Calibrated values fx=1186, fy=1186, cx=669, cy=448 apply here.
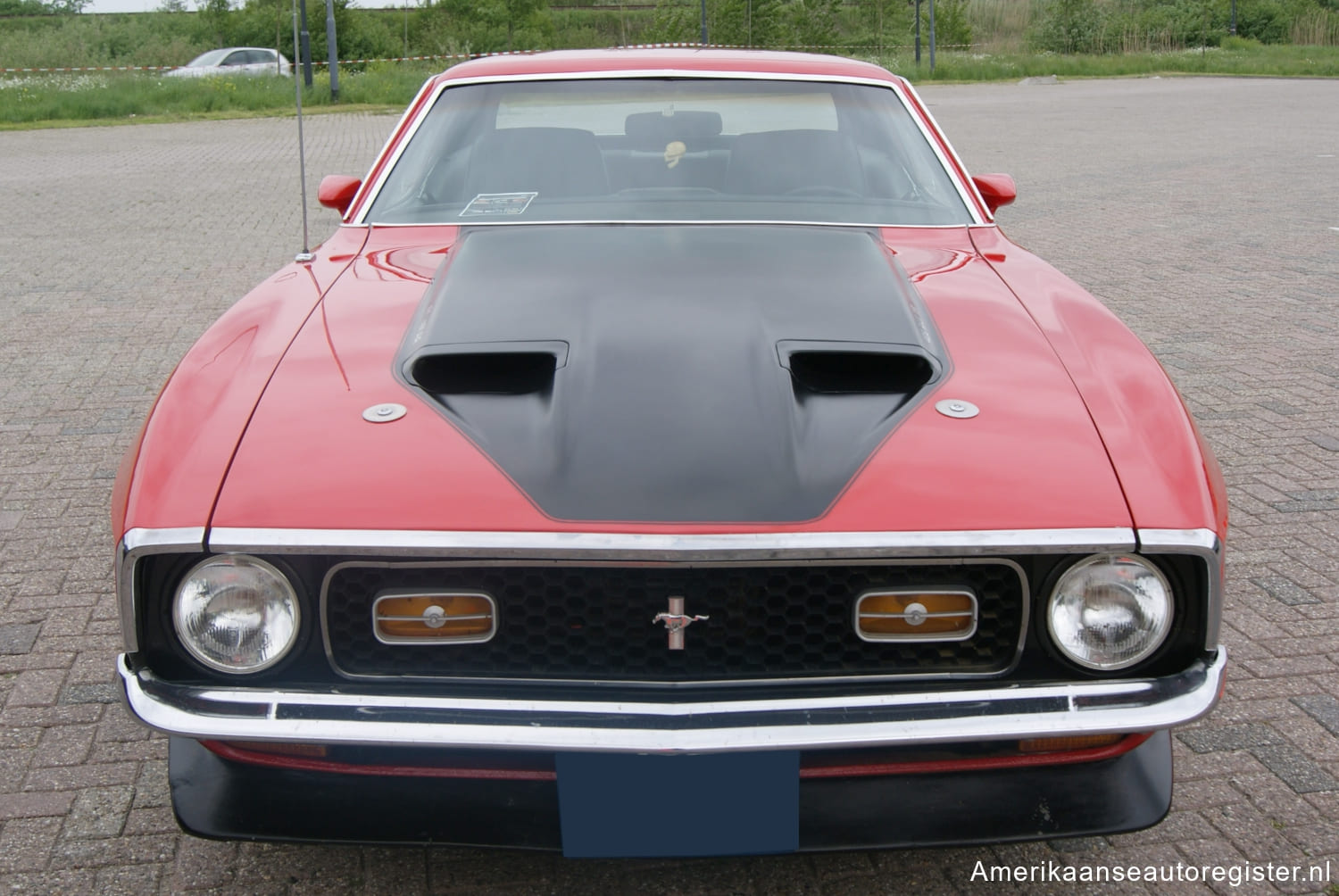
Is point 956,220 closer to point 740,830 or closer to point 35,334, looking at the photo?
point 740,830

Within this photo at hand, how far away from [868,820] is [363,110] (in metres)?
20.7

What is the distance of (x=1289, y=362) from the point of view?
5.67 m

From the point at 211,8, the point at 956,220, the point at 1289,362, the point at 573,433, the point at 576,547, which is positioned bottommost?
the point at 1289,362

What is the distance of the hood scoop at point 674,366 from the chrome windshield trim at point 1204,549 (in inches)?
17.1

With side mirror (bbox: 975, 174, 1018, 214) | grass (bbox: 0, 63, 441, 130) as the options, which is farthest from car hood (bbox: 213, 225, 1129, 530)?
grass (bbox: 0, 63, 441, 130)

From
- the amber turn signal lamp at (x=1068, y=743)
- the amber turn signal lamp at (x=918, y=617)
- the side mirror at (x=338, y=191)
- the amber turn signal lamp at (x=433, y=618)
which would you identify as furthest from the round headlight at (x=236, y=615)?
the side mirror at (x=338, y=191)

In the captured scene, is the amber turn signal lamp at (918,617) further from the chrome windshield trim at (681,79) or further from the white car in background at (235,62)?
the white car in background at (235,62)

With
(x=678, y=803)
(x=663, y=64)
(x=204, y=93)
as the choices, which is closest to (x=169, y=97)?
(x=204, y=93)

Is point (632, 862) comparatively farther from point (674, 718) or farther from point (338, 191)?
point (338, 191)

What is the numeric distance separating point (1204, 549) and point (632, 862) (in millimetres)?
1163

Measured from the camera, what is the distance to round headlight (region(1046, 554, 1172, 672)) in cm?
178

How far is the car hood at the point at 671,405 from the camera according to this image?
5.74 ft

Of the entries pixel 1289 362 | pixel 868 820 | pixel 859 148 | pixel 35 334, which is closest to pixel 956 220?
pixel 859 148

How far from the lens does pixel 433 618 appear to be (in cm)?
179
